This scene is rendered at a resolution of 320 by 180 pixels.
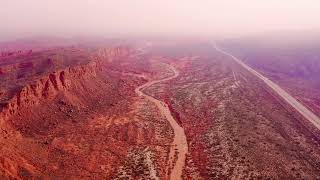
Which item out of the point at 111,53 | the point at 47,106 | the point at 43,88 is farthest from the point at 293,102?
the point at 111,53

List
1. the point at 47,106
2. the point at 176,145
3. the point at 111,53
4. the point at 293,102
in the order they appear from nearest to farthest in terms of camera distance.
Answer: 1. the point at 176,145
2. the point at 47,106
3. the point at 293,102
4. the point at 111,53

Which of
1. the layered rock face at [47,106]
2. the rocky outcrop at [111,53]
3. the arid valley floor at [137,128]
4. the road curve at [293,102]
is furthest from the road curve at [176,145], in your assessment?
the rocky outcrop at [111,53]

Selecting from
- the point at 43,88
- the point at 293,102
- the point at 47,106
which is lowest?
the point at 293,102

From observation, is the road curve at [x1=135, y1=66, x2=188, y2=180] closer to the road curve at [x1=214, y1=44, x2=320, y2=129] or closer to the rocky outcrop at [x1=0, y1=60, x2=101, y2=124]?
the rocky outcrop at [x1=0, y1=60, x2=101, y2=124]

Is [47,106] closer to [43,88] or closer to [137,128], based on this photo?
[43,88]

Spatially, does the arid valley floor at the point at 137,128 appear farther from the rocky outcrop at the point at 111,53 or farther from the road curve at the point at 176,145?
the rocky outcrop at the point at 111,53

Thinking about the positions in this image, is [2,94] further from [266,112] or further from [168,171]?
A: [266,112]

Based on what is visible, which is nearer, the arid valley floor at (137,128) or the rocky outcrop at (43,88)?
the arid valley floor at (137,128)

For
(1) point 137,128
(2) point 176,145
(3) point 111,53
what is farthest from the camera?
(3) point 111,53
